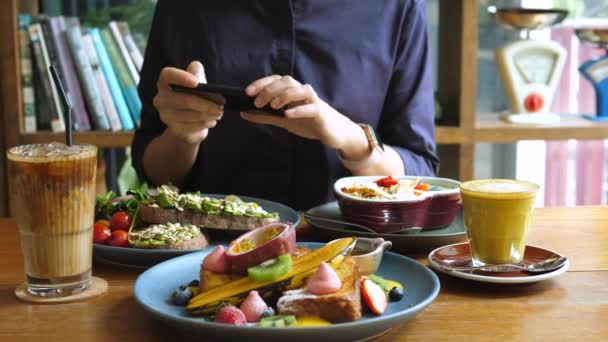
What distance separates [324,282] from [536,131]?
187 centimetres

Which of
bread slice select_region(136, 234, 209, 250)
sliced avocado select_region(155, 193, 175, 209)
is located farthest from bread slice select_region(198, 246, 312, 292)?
sliced avocado select_region(155, 193, 175, 209)

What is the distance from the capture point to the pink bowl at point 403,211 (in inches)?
51.7

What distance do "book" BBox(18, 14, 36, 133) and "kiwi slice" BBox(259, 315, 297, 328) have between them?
5.72 ft

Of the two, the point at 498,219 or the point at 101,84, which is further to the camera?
the point at 101,84

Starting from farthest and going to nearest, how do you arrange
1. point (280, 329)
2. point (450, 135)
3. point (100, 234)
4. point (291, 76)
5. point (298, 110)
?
point (450, 135) < point (291, 76) < point (298, 110) < point (100, 234) < point (280, 329)

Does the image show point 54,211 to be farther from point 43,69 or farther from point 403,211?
point 43,69

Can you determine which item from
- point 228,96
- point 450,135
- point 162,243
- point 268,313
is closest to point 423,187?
point 228,96

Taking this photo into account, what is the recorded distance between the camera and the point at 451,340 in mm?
931

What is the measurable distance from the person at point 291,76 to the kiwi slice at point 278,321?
2.96 feet

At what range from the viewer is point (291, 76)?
1.84 meters

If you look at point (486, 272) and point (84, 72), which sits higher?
point (84, 72)

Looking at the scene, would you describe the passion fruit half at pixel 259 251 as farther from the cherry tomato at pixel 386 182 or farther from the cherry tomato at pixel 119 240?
the cherry tomato at pixel 386 182

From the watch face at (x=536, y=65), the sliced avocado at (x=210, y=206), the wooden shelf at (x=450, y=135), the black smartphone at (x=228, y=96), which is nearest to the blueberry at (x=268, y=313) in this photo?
the sliced avocado at (x=210, y=206)

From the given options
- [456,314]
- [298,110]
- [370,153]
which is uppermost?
[298,110]
